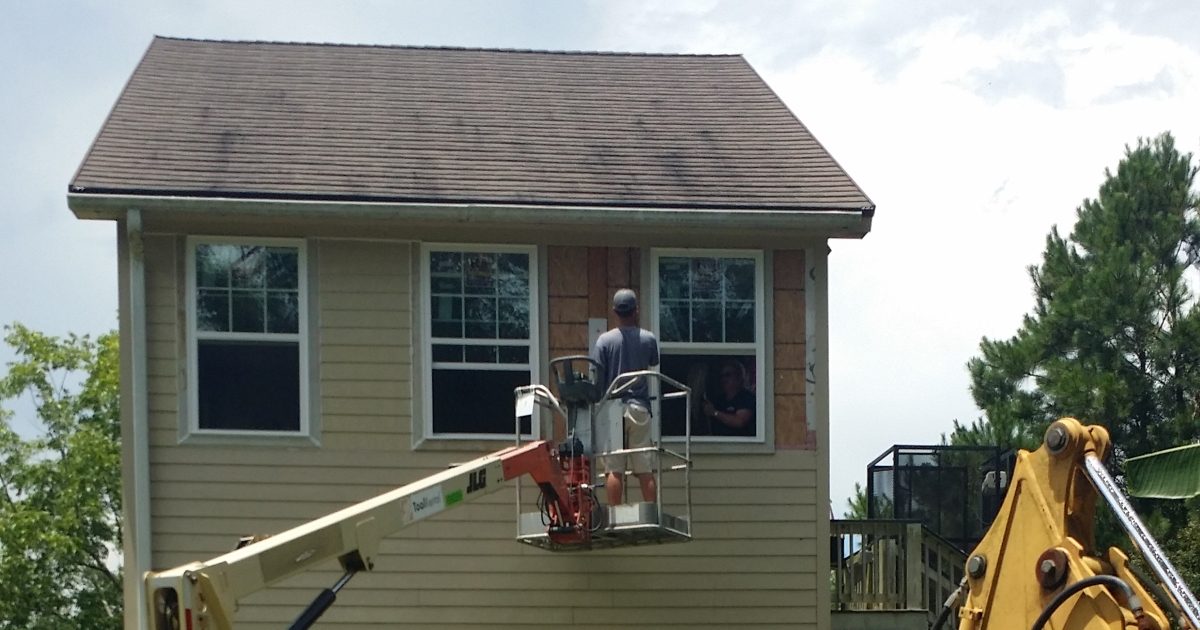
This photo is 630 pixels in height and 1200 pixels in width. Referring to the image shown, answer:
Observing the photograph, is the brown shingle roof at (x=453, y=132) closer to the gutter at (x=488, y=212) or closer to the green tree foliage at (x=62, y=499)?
the gutter at (x=488, y=212)

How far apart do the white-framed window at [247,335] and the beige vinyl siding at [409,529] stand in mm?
133

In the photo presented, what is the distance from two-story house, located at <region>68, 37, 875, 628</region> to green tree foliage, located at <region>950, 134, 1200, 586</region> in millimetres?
15739

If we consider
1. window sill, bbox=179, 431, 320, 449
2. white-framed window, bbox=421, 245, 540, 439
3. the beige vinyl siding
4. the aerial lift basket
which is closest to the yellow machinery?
the aerial lift basket

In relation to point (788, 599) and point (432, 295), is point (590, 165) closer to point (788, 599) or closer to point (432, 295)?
point (432, 295)

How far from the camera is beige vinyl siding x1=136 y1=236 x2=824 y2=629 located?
1222cm

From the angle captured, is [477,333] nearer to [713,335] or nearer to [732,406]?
[713,335]

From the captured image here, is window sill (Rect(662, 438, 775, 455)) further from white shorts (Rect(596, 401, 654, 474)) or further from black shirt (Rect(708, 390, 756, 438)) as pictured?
white shorts (Rect(596, 401, 654, 474))

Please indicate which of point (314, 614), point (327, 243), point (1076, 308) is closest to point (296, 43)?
point (327, 243)

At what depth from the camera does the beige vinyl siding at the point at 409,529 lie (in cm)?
1222

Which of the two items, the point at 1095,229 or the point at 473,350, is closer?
the point at 473,350

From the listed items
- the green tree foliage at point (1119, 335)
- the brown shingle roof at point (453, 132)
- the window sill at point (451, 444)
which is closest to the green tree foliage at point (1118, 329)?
the green tree foliage at point (1119, 335)

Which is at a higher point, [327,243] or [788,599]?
[327,243]

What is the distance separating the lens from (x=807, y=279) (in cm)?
1285

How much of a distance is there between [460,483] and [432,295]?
298 cm
